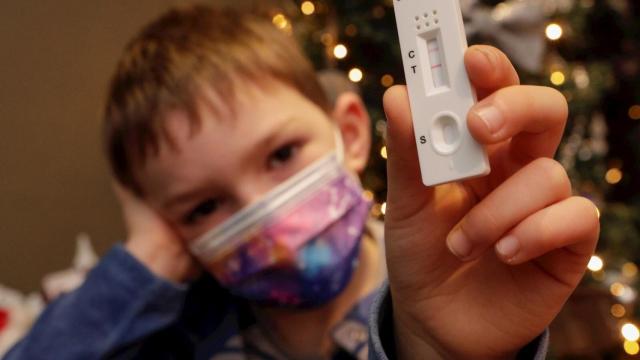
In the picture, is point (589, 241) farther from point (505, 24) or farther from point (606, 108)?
point (606, 108)

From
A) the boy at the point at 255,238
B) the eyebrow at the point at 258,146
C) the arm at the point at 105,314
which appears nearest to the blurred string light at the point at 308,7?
the boy at the point at 255,238

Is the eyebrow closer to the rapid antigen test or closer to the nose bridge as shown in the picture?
the nose bridge

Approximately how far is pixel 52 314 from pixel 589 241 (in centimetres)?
78

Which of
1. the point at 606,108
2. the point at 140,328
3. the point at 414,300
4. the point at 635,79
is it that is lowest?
the point at 606,108

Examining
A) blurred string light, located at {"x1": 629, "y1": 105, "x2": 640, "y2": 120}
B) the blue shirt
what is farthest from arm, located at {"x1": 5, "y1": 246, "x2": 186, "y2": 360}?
blurred string light, located at {"x1": 629, "y1": 105, "x2": 640, "y2": 120}

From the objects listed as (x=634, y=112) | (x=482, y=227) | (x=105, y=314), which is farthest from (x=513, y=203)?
(x=634, y=112)

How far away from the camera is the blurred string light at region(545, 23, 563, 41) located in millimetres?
1145

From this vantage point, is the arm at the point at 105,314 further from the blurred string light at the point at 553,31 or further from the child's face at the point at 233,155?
the blurred string light at the point at 553,31

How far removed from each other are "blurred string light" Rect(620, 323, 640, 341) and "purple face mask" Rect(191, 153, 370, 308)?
0.55m

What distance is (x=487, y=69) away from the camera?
0.39 m

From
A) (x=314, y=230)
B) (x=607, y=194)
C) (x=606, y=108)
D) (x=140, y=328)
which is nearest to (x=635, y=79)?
(x=606, y=108)

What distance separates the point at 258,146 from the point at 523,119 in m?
0.48

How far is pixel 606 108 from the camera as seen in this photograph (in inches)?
57.7

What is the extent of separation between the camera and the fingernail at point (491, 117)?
382mm
